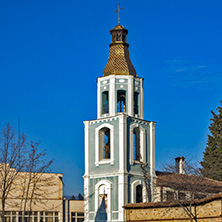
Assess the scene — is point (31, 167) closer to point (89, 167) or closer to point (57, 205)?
point (89, 167)

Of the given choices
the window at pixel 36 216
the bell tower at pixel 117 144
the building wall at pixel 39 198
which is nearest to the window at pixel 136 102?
the bell tower at pixel 117 144

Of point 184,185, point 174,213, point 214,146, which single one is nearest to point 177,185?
point 184,185

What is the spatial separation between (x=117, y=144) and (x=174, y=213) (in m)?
13.5

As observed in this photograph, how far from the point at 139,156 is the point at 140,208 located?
12424 mm

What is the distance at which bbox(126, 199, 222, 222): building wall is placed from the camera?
31953 mm

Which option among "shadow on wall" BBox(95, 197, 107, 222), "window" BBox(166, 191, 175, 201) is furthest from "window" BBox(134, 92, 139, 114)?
"shadow on wall" BBox(95, 197, 107, 222)

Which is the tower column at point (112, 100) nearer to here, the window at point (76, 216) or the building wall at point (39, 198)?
the building wall at point (39, 198)

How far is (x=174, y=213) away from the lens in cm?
3472

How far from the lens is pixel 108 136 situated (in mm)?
49906

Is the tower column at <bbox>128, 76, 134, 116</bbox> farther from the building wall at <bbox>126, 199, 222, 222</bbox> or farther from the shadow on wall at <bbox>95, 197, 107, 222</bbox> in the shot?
the building wall at <bbox>126, 199, 222, 222</bbox>

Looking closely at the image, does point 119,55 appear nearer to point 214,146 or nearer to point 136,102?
point 136,102

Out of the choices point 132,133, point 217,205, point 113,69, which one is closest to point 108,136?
point 132,133

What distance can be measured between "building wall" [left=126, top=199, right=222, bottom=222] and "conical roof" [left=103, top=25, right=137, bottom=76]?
52.9 ft

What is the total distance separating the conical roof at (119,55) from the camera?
50000 mm
